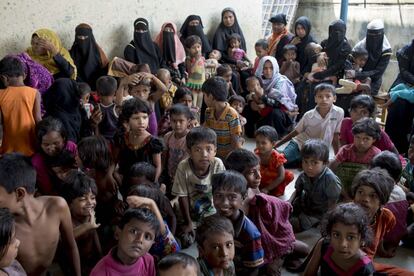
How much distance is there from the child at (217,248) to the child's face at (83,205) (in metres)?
0.78

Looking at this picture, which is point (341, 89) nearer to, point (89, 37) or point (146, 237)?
point (89, 37)

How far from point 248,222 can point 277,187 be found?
143 centimetres

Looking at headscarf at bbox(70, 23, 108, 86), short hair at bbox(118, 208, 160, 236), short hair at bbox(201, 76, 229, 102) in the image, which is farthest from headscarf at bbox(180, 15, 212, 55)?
short hair at bbox(118, 208, 160, 236)

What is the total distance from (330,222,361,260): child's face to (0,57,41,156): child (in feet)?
8.25

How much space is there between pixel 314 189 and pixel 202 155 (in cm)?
88

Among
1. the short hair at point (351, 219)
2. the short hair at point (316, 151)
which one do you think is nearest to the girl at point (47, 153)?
the short hair at point (316, 151)

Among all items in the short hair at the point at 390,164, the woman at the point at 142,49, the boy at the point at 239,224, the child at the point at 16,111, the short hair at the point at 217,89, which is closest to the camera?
the boy at the point at 239,224

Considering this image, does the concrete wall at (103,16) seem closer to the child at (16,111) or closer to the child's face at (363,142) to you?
the child at (16,111)

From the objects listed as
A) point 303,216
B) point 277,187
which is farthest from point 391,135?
point 303,216

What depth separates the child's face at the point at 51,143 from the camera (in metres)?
3.24

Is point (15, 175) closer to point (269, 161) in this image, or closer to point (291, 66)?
point (269, 161)

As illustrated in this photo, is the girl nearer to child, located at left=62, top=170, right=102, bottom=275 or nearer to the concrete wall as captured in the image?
child, located at left=62, top=170, right=102, bottom=275

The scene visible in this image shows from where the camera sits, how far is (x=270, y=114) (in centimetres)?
557

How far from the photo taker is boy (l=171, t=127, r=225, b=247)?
321 centimetres
